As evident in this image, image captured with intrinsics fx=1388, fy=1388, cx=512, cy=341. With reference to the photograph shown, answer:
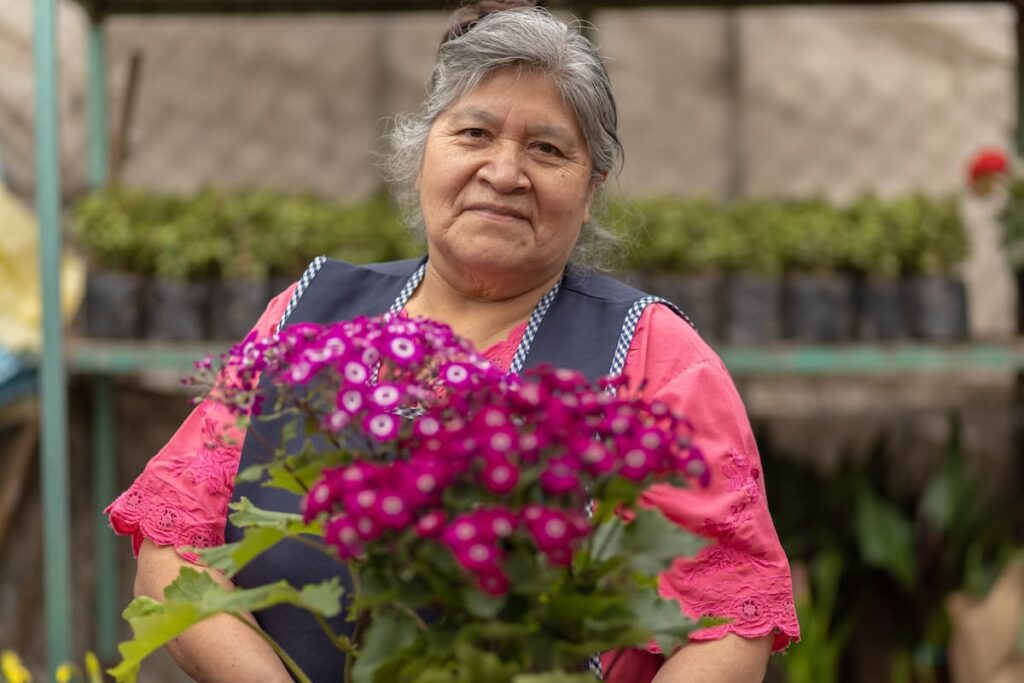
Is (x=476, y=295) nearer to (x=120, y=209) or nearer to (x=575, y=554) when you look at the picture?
(x=575, y=554)

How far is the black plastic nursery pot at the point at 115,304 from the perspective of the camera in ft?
12.0

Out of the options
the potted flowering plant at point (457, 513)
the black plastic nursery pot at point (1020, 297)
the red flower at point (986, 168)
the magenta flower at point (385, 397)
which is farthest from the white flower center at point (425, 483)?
the black plastic nursery pot at point (1020, 297)

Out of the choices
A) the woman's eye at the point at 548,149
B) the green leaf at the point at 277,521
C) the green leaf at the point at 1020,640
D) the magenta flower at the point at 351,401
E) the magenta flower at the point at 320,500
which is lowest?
the green leaf at the point at 1020,640

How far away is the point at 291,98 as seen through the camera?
4445mm

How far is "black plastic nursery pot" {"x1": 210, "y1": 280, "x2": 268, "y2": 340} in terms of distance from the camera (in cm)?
364

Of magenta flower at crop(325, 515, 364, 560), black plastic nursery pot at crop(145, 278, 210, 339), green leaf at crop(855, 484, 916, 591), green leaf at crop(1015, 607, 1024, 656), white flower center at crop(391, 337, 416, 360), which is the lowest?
green leaf at crop(1015, 607, 1024, 656)

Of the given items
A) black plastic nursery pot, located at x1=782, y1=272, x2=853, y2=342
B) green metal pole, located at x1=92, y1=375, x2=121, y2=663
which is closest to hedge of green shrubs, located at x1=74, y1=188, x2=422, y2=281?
green metal pole, located at x1=92, y1=375, x2=121, y2=663

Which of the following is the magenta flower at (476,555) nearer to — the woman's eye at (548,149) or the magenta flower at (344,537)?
the magenta flower at (344,537)

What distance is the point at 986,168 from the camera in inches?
146

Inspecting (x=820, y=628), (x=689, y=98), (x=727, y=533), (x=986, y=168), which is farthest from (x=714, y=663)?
(x=689, y=98)

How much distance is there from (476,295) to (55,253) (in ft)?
6.21

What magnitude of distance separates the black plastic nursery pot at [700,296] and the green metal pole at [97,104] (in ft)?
5.50

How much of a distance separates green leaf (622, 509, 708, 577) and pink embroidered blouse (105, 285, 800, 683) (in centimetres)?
41

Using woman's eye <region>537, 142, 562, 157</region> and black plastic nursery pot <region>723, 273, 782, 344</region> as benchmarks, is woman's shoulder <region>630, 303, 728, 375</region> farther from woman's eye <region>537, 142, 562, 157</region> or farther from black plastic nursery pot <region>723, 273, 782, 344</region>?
black plastic nursery pot <region>723, 273, 782, 344</region>
